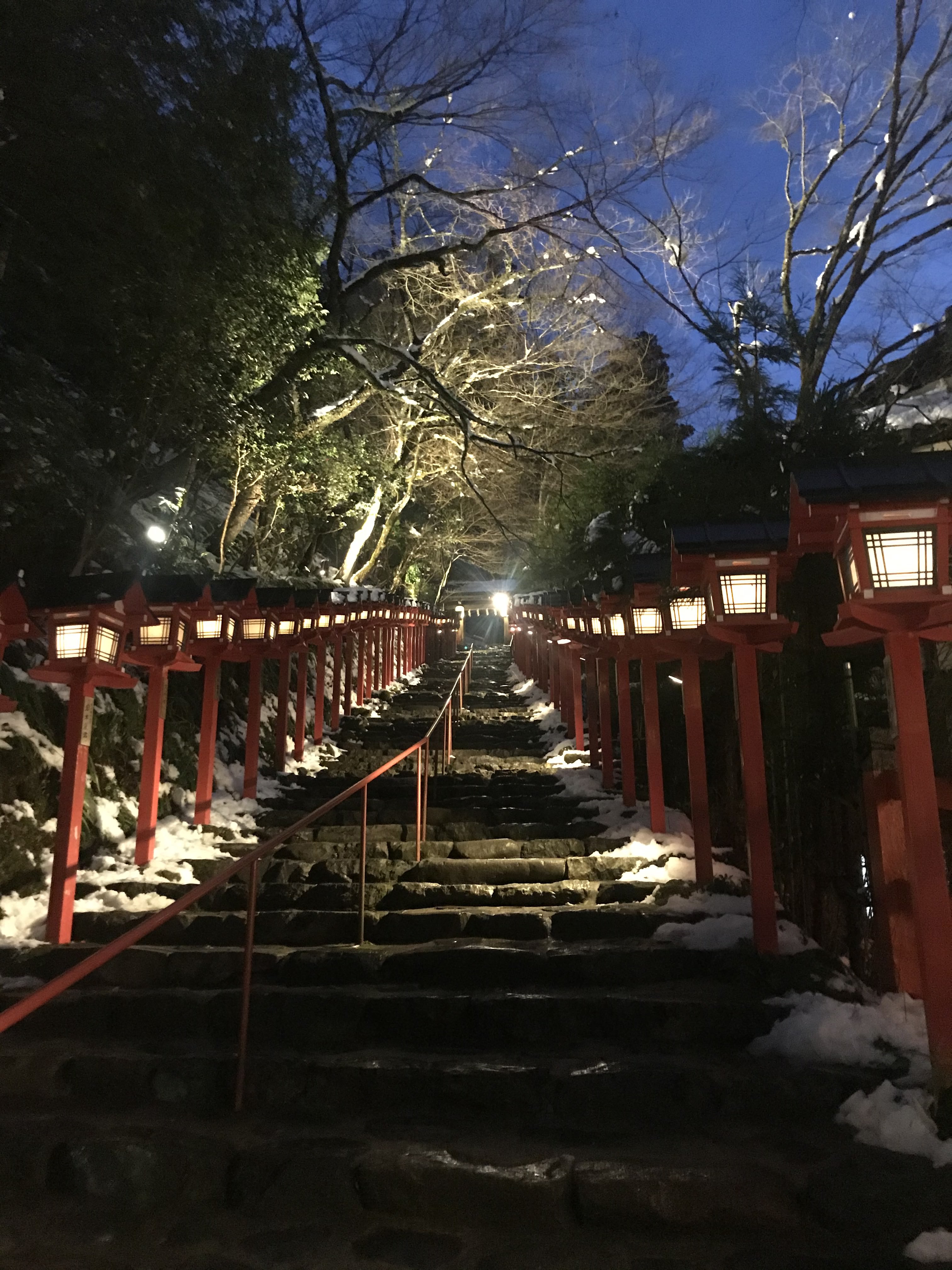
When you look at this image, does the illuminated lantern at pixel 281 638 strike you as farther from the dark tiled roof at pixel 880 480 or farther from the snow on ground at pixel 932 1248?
the snow on ground at pixel 932 1248

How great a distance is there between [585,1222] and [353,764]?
9442 mm

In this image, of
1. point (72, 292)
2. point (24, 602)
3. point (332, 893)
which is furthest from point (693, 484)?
point (72, 292)

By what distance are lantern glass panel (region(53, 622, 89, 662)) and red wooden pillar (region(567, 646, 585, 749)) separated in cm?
792

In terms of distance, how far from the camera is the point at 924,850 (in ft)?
11.8

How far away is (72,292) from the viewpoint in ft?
27.9

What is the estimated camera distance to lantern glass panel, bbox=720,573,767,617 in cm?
504

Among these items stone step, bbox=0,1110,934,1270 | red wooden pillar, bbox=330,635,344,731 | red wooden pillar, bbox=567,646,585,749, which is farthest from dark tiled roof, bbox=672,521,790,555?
red wooden pillar, bbox=330,635,344,731

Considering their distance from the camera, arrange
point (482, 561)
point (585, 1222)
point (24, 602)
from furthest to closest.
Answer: point (482, 561) → point (24, 602) → point (585, 1222)

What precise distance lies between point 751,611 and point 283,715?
7.94 meters

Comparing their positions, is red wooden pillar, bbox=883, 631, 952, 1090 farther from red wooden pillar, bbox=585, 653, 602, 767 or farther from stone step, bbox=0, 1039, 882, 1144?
red wooden pillar, bbox=585, 653, 602, 767

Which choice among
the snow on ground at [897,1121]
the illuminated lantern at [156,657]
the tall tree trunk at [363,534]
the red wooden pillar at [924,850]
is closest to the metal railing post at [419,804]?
the illuminated lantern at [156,657]

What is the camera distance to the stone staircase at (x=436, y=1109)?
2.92 metres

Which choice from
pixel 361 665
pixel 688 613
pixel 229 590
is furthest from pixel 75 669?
pixel 361 665

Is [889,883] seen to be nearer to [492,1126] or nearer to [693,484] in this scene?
[492,1126]
